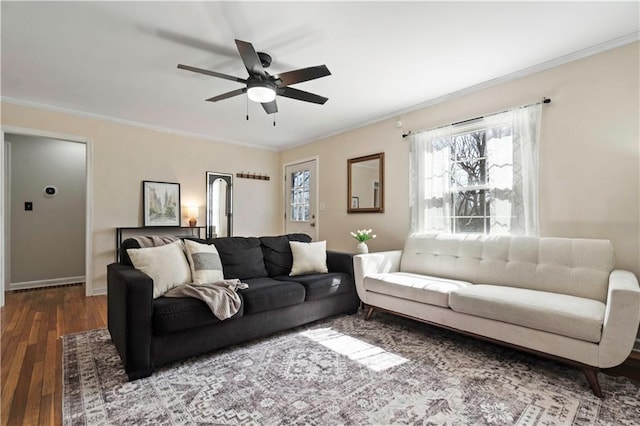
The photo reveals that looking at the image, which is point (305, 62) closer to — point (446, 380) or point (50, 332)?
point (446, 380)

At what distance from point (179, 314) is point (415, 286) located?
1921mm

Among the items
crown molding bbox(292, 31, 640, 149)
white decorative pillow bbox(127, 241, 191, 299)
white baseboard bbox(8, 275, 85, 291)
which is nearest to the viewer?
white decorative pillow bbox(127, 241, 191, 299)

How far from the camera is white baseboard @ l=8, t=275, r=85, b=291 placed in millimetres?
4523

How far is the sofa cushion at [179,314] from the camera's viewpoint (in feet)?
6.68

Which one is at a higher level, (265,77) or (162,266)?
(265,77)

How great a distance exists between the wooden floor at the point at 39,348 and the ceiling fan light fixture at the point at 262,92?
2330 millimetres

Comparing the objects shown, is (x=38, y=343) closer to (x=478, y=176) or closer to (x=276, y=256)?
(x=276, y=256)

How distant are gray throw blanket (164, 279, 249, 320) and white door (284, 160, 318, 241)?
294 centimetres

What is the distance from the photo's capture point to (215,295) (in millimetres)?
2271

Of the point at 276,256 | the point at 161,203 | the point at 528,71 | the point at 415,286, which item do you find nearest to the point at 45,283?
the point at 161,203

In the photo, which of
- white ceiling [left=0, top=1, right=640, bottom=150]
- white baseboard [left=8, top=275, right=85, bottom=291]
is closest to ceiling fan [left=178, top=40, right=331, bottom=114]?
white ceiling [left=0, top=1, right=640, bottom=150]

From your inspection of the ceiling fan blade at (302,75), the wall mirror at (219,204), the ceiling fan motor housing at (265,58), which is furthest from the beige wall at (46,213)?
the ceiling fan blade at (302,75)

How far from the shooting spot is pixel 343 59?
2.71 m

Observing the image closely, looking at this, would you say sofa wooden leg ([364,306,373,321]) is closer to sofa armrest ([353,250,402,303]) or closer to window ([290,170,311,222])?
sofa armrest ([353,250,402,303])
